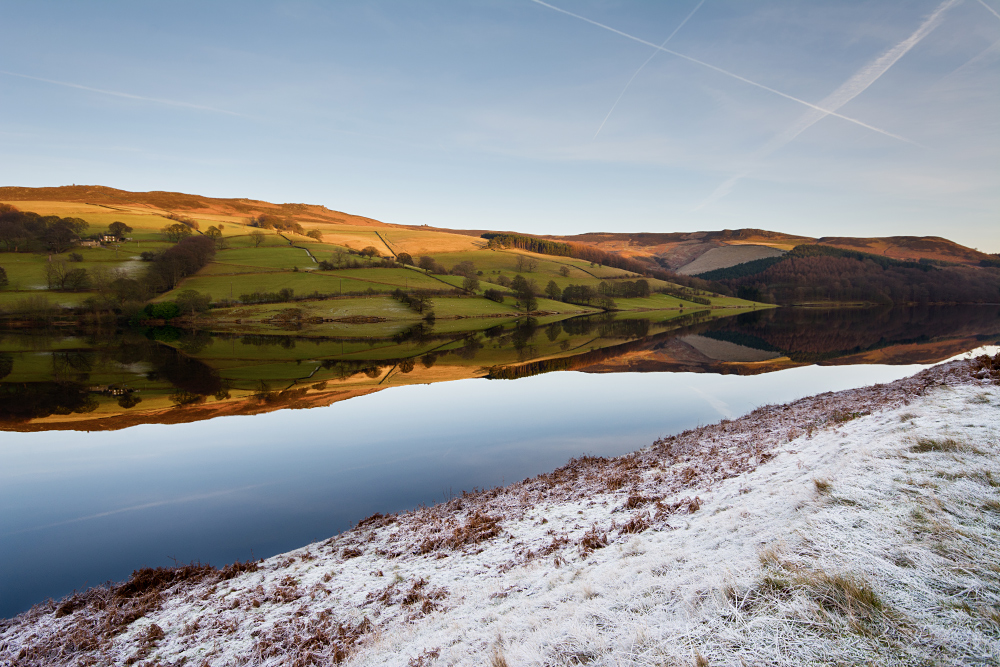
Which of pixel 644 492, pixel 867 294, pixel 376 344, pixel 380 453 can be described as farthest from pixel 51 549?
pixel 867 294

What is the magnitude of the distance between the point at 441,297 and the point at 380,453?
77.5 meters

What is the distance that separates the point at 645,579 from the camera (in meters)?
5.70

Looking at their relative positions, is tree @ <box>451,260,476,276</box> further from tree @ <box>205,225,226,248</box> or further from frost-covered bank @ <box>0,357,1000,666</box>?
frost-covered bank @ <box>0,357,1000,666</box>

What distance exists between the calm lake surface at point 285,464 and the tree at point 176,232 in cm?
11831

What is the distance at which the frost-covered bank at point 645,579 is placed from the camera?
160 inches

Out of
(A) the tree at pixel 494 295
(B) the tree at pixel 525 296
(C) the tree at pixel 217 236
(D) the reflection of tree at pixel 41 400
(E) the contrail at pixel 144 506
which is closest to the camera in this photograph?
(E) the contrail at pixel 144 506

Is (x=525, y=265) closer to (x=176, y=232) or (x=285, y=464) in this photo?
(x=176, y=232)

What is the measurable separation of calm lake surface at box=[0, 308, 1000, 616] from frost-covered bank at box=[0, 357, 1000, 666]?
5.00ft

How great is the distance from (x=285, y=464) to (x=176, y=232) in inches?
5111

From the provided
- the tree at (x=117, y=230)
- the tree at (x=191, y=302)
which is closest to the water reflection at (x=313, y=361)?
the tree at (x=191, y=302)

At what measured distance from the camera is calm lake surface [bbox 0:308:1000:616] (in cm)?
1016

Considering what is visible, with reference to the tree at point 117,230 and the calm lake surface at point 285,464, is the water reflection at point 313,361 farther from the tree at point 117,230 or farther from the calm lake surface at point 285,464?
the tree at point 117,230

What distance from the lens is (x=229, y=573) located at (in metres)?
8.73

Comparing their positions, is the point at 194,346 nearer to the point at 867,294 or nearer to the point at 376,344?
the point at 376,344
